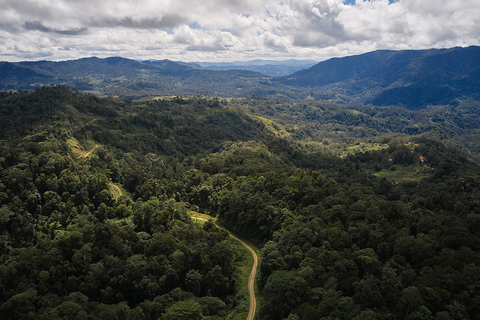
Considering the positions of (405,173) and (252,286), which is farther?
(405,173)

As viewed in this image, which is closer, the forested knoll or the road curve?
the forested knoll

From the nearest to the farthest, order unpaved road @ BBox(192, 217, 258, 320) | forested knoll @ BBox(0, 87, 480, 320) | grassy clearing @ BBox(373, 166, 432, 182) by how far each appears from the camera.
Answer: forested knoll @ BBox(0, 87, 480, 320), unpaved road @ BBox(192, 217, 258, 320), grassy clearing @ BBox(373, 166, 432, 182)

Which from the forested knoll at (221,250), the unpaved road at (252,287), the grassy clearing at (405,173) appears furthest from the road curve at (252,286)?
the grassy clearing at (405,173)

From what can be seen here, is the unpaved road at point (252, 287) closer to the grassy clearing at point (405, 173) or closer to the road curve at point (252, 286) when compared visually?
the road curve at point (252, 286)

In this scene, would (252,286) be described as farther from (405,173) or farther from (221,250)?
(405,173)

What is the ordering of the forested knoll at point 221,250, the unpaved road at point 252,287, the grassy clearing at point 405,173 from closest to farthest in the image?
the forested knoll at point 221,250 → the unpaved road at point 252,287 → the grassy clearing at point 405,173

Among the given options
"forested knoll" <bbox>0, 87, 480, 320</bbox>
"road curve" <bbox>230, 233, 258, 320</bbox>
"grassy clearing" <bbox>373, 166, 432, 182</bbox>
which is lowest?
"grassy clearing" <bbox>373, 166, 432, 182</bbox>

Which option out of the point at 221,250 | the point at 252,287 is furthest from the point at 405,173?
the point at 221,250

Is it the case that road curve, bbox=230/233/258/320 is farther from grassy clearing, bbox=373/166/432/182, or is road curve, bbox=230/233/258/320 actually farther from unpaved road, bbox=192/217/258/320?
grassy clearing, bbox=373/166/432/182

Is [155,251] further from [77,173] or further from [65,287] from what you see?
[77,173]

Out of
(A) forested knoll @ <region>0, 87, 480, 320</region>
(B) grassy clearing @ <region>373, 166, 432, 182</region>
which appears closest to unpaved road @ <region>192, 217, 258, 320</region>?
(A) forested knoll @ <region>0, 87, 480, 320</region>
